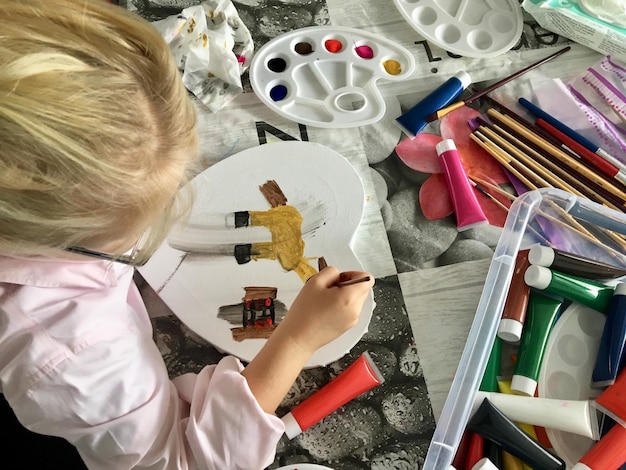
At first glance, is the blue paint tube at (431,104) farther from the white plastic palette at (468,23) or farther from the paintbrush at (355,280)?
the paintbrush at (355,280)

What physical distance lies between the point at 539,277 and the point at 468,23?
364 millimetres

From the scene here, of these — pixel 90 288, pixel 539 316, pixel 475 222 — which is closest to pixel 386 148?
pixel 475 222

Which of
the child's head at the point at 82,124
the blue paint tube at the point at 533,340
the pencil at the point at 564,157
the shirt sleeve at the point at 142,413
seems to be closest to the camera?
the child's head at the point at 82,124

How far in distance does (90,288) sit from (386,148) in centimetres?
36

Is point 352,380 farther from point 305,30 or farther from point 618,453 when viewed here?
point 305,30

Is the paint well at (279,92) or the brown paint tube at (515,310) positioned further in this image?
the paint well at (279,92)

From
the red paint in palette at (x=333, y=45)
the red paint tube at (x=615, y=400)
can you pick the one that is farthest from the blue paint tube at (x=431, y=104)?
the red paint tube at (x=615, y=400)

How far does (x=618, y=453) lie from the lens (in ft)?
1.74

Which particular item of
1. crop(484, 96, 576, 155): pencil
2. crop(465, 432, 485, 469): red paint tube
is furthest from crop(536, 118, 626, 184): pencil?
crop(465, 432, 485, 469): red paint tube

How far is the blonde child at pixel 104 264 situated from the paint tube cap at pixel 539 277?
0.52ft

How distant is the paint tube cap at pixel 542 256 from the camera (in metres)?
0.61

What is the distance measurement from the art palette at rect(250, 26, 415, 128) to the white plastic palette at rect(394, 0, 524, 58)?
50mm

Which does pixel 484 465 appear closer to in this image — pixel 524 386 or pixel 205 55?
pixel 524 386

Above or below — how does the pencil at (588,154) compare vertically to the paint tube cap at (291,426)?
above
